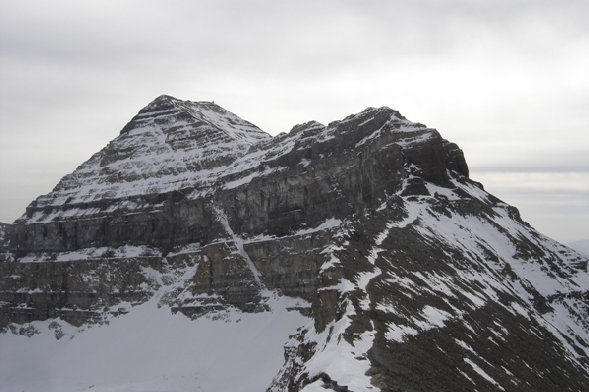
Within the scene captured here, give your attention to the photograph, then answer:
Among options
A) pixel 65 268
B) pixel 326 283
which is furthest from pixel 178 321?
pixel 326 283

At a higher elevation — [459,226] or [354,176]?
[354,176]

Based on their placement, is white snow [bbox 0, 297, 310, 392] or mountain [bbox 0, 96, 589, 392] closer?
mountain [bbox 0, 96, 589, 392]

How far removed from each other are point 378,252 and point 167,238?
384 feet

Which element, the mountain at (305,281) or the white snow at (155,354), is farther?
the white snow at (155,354)

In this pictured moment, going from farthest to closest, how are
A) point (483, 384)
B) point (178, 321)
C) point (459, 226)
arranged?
1. point (178, 321)
2. point (459, 226)
3. point (483, 384)

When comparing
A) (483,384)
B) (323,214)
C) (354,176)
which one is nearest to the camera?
A: (483,384)

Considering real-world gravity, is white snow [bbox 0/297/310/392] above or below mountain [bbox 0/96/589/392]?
below

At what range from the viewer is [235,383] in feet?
431

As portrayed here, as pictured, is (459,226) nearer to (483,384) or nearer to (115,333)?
(483,384)

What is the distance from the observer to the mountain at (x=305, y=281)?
5497 centimetres

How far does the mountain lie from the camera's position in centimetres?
5497

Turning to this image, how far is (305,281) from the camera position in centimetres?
14862

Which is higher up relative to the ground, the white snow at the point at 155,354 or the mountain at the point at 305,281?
the mountain at the point at 305,281

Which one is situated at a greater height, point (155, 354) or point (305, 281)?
point (305, 281)
